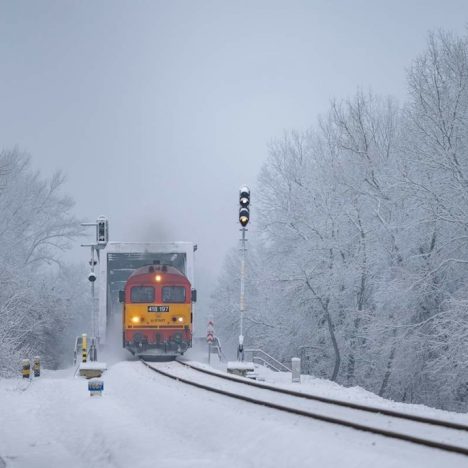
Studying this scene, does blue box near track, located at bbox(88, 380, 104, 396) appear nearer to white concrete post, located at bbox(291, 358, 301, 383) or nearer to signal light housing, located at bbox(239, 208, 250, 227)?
white concrete post, located at bbox(291, 358, 301, 383)

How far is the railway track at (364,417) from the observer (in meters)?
7.90

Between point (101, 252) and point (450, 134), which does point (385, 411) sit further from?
point (101, 252)

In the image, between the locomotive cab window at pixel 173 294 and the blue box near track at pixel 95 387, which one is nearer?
the blue box near track at pixel 95 387

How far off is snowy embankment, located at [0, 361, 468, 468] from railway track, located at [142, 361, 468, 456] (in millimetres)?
193

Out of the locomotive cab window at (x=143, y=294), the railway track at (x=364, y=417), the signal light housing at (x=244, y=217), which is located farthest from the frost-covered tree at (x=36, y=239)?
the railway track at (x=364, y=417)

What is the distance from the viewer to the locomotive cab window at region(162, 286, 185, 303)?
26.5 m

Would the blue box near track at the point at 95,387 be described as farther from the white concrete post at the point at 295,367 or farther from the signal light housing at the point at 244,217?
the signal light housing at the point at 244,217

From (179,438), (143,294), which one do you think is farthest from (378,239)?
(179,438)

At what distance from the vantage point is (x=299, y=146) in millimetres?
34750

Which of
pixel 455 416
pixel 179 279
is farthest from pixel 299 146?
pixel 455 416

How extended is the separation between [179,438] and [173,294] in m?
18.0

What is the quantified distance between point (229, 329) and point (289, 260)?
524 inches

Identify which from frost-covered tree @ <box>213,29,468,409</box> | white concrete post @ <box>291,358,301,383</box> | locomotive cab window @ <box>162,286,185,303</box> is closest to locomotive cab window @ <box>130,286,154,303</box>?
locomotive cab window @ <box>162,286,185,303</box>

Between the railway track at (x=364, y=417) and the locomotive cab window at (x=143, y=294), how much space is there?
10.2 meters
